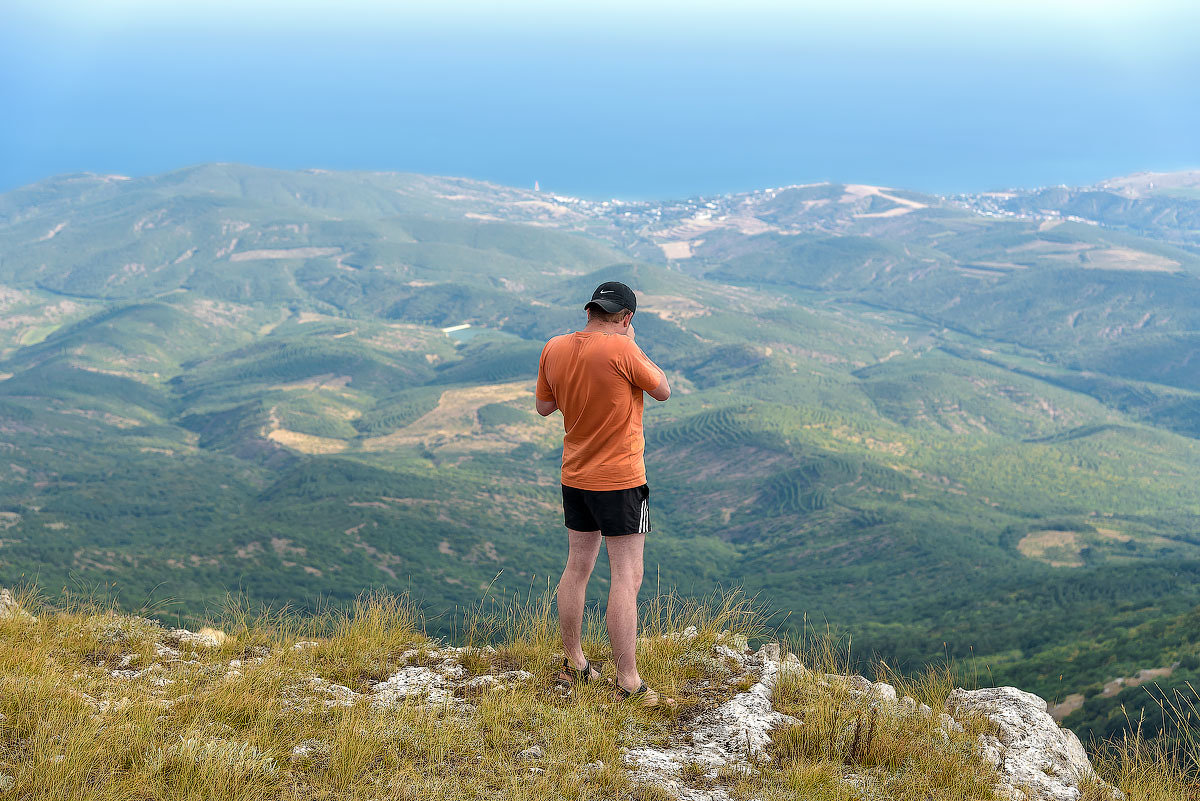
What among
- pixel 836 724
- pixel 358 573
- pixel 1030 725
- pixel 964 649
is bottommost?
pixel 358 573

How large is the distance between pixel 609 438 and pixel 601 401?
0.42 meters

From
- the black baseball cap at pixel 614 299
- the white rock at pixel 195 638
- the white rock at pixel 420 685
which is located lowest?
the white rock at pixel 195 638

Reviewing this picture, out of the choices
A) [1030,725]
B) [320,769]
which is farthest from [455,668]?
[1030,725]

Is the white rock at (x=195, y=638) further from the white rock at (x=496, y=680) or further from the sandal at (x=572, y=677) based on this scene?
the sandal at (x=572, y=677)

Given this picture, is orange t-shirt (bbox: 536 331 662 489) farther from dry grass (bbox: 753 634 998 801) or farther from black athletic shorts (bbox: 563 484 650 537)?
dry grass (bbox: 753 634 998 801)

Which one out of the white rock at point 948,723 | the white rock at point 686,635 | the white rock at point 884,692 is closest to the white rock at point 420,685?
the white rock at point 686,635

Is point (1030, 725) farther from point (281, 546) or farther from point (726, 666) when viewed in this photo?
point (281, 546)

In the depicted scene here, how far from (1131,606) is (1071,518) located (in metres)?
68.6

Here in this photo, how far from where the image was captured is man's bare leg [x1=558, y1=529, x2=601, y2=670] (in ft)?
28.9

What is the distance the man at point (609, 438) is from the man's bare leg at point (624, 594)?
0.01 m

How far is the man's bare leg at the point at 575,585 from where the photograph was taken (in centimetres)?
880

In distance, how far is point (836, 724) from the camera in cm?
841

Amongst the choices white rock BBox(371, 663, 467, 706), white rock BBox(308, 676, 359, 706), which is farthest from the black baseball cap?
white rock BBox(308, 676, 359, 706)

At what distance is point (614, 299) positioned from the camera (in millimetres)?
8375
